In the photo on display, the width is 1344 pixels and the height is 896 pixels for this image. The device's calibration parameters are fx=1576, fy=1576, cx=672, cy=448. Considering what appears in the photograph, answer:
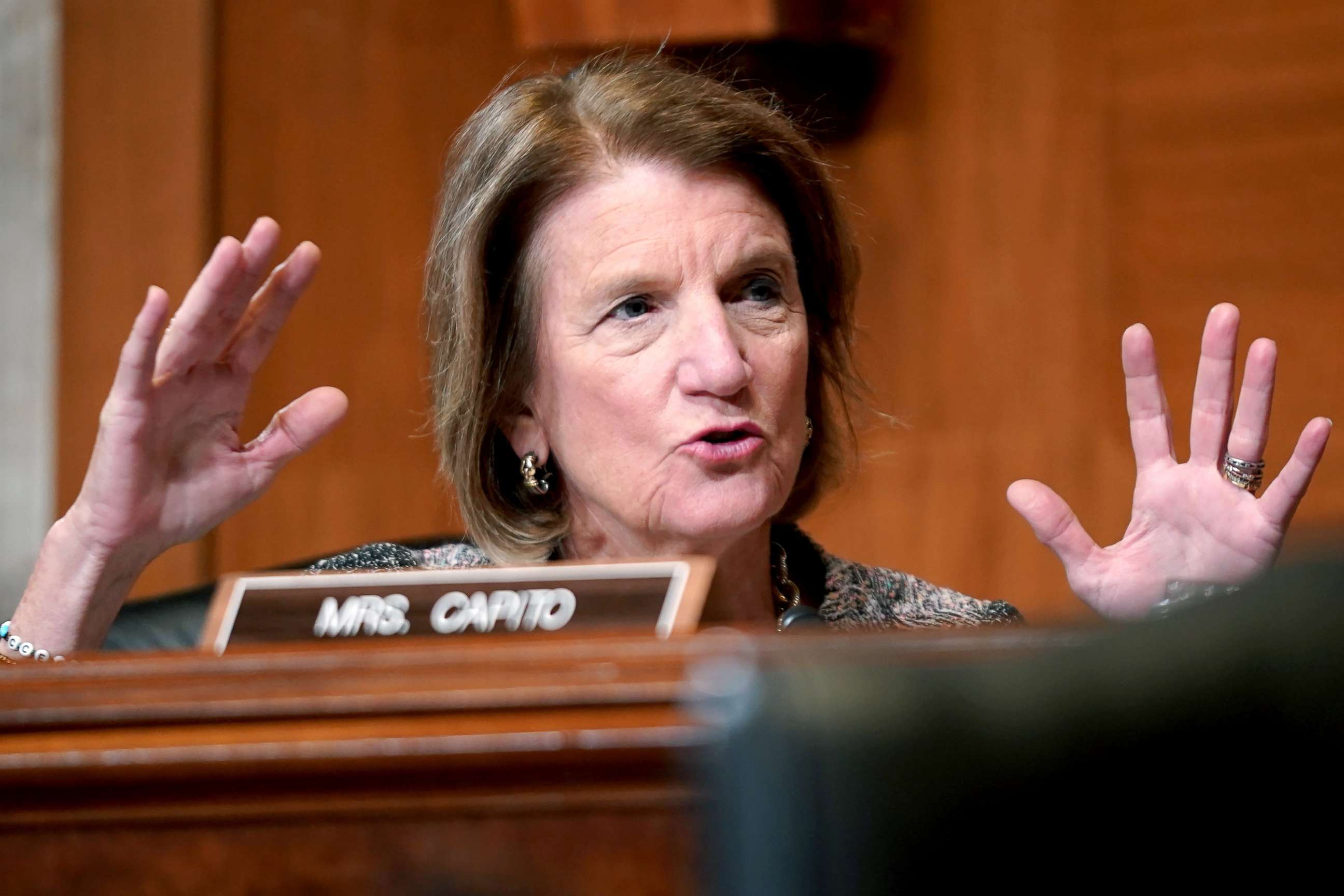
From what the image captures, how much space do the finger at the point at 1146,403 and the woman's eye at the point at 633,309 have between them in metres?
0.51

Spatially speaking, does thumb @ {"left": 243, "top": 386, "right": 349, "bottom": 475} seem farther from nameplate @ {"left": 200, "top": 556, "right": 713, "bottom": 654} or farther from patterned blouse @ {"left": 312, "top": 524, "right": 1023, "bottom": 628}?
nameplate @ {"left": 200, "top": 556, "right": 713, "bottom": 654}

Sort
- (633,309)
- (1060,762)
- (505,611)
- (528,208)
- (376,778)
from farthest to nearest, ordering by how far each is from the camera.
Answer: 1. (528,208)
2. (633,309)
3. (505,611)
4. (376,778)
5. (1060,762)

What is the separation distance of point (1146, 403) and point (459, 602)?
98 cm

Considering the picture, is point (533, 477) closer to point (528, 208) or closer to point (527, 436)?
point (527, 436)

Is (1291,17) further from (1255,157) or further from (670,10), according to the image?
(670,10)

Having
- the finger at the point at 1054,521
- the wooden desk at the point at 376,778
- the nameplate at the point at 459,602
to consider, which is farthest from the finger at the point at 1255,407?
the wooden desk at the point at 376,778

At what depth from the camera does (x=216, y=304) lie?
1549mm

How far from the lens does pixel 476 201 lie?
6.10 feet

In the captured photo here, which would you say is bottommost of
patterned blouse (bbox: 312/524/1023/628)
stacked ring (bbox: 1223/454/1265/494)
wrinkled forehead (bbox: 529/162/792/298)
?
patterned blouse (bbox: 312/524/1023/628)

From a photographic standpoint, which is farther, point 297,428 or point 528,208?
point 528,208

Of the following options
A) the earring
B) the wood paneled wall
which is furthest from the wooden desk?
the wood paneled wall

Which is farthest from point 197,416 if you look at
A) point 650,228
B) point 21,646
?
point 650,228

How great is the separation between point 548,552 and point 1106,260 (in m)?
1.76

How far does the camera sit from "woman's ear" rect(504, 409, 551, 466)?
1873mm
